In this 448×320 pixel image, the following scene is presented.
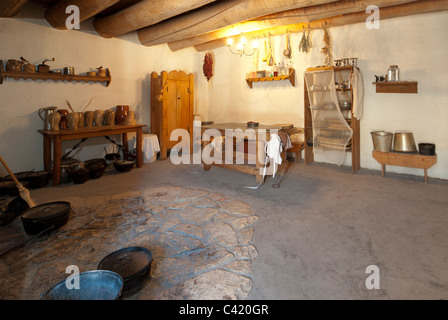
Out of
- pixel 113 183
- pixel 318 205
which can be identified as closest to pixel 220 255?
pixel 318 205

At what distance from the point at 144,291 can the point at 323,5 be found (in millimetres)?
4731

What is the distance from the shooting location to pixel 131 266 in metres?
2.19

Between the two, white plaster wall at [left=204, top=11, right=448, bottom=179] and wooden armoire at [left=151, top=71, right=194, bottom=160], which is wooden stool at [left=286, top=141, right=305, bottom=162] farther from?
wooden armoire at [left=151, top=71, right=194, bottom=160]

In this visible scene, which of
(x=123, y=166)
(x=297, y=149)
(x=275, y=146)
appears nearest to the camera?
(x=275, y=146)

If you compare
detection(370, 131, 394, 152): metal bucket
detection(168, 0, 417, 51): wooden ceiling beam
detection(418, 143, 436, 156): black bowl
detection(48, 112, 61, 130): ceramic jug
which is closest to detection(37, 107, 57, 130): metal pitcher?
detection(48, 112, 61, 130): ceramic jug

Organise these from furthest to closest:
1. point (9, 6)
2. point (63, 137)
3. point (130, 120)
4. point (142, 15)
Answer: point (130, 120), point (142, 15), point (63, 137), point (9, 6)

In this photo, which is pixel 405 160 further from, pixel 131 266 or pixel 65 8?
pixel 65 8

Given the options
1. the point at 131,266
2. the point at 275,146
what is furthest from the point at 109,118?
the point at 131,266

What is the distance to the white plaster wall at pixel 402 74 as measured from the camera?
4.65 m

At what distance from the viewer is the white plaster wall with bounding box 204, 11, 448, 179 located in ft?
15.3

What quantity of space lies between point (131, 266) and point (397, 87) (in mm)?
5094

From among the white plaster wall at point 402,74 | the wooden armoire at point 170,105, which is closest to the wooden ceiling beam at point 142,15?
the wooden armoire at point 170,105
